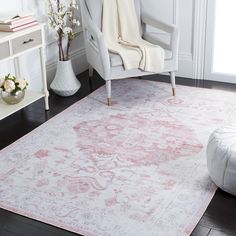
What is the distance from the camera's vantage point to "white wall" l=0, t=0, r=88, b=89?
3573mm

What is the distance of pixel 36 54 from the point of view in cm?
394

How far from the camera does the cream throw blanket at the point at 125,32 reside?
3.68 m

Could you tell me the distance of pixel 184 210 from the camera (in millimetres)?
2342

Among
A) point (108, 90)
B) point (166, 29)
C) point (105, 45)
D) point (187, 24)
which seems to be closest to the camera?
point (105, 45)

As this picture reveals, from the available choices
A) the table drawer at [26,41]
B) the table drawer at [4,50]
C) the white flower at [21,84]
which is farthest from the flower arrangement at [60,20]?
the table drawer at [4,50]

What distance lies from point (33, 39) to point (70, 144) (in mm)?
840

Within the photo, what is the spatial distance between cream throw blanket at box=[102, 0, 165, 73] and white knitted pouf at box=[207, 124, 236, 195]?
1.29 metres

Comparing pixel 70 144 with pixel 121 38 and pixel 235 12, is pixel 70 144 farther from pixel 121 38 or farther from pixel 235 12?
pixel 235 12

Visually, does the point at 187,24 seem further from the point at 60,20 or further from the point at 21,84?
the point at 21,84

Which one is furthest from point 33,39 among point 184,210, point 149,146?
point 184,210

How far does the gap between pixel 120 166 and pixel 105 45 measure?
1160 millimetres

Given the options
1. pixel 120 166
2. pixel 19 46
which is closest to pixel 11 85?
pixel 19 46

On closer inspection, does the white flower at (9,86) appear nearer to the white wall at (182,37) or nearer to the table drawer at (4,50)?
the table drawer at (4,50)

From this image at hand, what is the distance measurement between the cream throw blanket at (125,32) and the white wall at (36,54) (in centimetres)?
53
